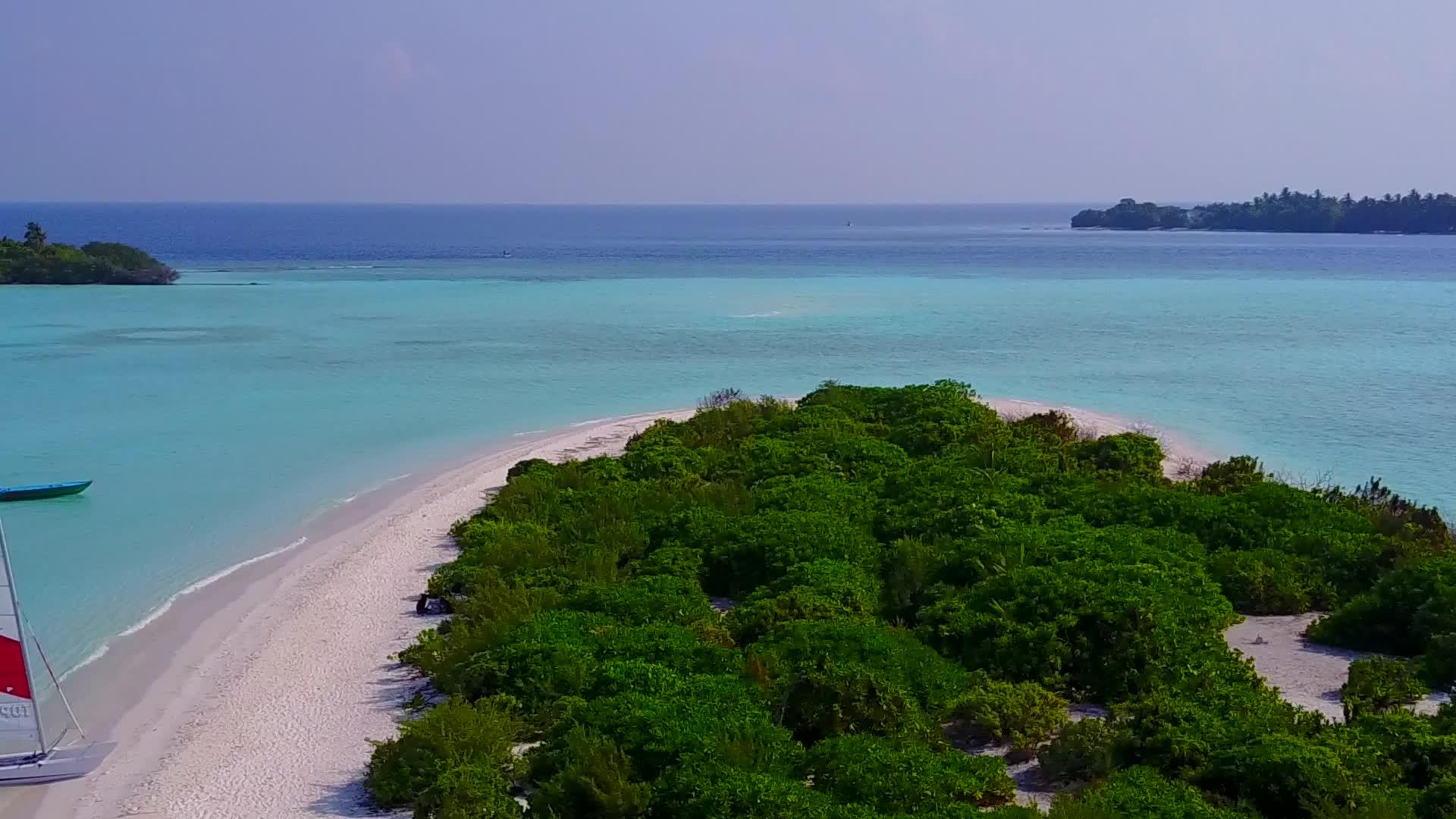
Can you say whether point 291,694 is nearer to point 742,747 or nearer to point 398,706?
point 398,706

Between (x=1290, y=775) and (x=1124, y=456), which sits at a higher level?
(x=1124, y=456)

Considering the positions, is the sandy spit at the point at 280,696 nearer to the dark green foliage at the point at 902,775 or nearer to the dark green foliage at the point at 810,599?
the dark green foliage at the point at 810,599

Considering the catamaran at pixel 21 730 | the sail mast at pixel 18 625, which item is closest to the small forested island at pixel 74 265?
the catamaran at pixel 21 730

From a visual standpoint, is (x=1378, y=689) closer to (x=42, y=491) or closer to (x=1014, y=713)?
(x=1014, y=713)

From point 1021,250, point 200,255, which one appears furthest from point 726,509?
point 1021,250

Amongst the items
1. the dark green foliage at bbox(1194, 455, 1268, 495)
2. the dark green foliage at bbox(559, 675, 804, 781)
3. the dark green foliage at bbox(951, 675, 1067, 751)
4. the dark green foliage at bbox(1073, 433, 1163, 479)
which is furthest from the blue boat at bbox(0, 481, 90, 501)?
the dark green foliage at bbox(1194, 455, 1268, 495)

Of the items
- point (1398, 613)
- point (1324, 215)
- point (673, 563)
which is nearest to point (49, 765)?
point (673, 563)
